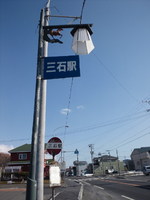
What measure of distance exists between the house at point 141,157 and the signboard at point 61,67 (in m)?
65.8

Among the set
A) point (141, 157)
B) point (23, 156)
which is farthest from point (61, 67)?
point (141, 157)

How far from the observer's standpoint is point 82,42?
4.09 m

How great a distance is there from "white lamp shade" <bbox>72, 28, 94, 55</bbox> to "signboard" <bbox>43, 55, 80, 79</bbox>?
0.57 m

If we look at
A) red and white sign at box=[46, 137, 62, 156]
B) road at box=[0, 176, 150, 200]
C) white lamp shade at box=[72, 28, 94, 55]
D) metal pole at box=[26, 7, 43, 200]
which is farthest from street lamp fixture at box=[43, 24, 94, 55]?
road at box=[0, 176, 150, 200]

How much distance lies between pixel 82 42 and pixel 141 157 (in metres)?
69.1

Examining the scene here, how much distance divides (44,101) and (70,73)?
2.81 ft

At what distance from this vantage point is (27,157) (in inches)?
1330

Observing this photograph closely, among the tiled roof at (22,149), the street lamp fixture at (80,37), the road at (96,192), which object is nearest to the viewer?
the street lamp fixture at (80,37)

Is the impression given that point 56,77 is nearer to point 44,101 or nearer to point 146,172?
point 44,101

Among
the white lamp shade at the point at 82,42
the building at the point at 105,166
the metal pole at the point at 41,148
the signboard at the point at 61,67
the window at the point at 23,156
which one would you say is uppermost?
the white lamp shade at the point at 82,42

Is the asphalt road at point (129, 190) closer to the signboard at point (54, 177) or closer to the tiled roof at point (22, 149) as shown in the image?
the signboard at point (54, 177)

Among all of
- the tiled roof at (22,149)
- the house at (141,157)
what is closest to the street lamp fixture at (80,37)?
the tiled roof at (22,149)

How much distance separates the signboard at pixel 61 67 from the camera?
347cm

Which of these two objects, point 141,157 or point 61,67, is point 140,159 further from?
point 61,67
